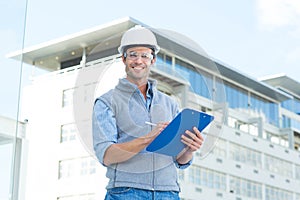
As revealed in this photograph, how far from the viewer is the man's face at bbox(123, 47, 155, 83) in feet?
2.94

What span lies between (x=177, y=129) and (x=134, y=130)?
7cm

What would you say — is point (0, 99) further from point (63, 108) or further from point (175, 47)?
point (63, 108)

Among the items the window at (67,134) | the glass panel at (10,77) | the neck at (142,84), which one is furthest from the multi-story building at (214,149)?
the neck at (142,84)

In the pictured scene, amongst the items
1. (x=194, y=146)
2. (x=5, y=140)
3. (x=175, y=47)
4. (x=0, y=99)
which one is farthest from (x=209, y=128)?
(x=5, y=140)

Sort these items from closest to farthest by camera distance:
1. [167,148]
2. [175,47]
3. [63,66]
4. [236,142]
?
1. [167,148]
2. [175,47]
3. [63,66]
4. [236,142]

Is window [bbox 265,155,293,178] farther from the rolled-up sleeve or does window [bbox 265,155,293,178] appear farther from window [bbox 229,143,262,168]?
the rolled-up sleeve

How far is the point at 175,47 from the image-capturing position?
3.39 feet

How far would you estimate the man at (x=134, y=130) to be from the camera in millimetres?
886

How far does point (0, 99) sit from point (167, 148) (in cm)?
48

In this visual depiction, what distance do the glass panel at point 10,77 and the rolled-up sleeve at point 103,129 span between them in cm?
40

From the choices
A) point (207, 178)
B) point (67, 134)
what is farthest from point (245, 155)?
point (67, 134)

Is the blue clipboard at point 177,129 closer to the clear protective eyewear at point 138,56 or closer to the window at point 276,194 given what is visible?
the clear protective eyewear at point 138,56

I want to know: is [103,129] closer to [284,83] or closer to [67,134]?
[67,134]

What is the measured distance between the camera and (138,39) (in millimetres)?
904
